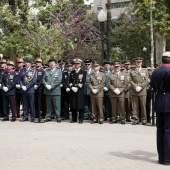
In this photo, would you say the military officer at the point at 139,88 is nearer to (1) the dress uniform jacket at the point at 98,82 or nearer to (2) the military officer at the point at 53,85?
(1) the dress uniform jacket at the point at 98,82

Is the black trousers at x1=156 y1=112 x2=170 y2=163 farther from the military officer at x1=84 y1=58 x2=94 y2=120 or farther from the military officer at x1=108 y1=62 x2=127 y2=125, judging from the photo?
the military officer at x1=84 y1=58 x2=94 y2=120

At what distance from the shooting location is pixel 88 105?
586 inches


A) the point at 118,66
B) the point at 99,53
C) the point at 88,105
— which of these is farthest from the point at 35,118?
the point at 99,53

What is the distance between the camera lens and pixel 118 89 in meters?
13.4

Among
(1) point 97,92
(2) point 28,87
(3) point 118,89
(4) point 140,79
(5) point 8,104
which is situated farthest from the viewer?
(5) point 8,104

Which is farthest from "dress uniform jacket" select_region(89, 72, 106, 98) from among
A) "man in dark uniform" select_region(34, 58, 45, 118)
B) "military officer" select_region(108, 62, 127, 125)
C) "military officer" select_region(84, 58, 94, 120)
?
"man in dark uniform" select_region(34, 58, 45, 118)

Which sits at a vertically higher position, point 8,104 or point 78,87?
point 78,87

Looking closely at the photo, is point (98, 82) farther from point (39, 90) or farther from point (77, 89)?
point (39, 90)

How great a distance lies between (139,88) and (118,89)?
670mm

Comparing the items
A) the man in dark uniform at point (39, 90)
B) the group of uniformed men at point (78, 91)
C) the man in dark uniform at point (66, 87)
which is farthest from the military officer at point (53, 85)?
the man in dark uniform at point (39, 90)

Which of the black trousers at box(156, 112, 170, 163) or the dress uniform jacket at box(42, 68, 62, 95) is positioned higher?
the dress uniform jacket at box(42, 68, 62, 95)

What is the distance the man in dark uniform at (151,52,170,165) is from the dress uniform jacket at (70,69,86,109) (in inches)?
220

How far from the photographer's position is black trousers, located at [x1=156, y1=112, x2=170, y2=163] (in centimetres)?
794

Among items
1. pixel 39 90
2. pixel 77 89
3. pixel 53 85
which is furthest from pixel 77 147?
pixel 39 90
